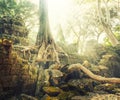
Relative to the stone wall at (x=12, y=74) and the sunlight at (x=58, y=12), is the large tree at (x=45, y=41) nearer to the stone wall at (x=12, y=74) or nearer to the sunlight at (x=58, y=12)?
the stone wall at (x=12, y=74)

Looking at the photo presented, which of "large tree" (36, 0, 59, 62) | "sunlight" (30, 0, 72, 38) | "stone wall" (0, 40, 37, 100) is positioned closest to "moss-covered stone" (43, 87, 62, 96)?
"stone wall" (0, 40, 37, 100)

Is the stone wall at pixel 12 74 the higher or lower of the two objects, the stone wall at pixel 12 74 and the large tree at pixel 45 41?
the lower

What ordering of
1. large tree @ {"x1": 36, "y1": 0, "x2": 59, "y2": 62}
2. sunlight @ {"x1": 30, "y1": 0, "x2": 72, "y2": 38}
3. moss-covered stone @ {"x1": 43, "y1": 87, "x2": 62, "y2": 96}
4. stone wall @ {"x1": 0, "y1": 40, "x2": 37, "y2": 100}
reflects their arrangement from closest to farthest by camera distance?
1. stone wall @ {"x1": 0, "y1": 40, "x2": 37, "y2": 100}
2. moss-covered stone @ {"x1": 43, "y1": 87, "x2": 62, "y2": 96}
3. large tree @ {"x1": 36, "y1": 0, "x2": 59, "y2": 62}
4. sunlight @ {"x1": 30, "y1": 0, "x2": 72, "y2": 38}

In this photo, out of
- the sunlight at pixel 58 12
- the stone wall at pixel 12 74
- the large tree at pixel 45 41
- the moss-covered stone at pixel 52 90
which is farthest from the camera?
the sunlight at pixel 58 12

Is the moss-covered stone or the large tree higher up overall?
the large tree

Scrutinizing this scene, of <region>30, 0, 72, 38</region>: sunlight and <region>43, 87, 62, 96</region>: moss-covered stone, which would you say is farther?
<region>30, 0, 72, 38</region>: sunlight

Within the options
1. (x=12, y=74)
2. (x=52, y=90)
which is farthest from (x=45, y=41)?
(x=12, y=74)

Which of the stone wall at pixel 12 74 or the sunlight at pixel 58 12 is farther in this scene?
the sunlight at pixel 58 12

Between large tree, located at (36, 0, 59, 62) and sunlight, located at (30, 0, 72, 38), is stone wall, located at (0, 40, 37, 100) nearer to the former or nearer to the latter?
large tree, located at (36, 0, 59, 62)

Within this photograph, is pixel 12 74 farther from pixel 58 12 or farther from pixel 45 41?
pixel 58 12

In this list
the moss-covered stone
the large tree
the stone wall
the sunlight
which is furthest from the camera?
the sunlight

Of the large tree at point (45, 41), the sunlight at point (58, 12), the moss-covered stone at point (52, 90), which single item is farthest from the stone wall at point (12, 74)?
the sunlight at point (58, 12)

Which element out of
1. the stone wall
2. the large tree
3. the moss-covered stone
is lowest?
the moss-covered stone

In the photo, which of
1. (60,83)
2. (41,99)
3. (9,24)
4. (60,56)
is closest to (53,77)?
(60,83)
